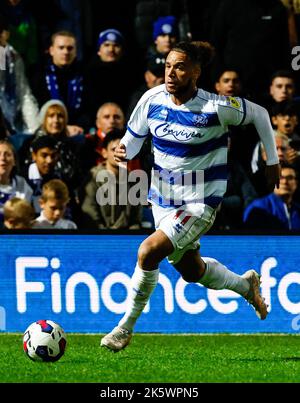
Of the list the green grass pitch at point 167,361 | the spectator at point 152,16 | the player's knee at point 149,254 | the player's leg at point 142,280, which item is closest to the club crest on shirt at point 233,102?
the player's leg at point 142,280

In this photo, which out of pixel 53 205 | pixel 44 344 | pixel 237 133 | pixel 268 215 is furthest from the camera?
pixel 237 133

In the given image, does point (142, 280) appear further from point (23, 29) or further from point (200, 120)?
point (23, 29)

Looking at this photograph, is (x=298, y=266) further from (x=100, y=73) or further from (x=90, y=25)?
(x=90, y=25)

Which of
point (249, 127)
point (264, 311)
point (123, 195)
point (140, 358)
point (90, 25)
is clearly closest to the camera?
point (140, 358)

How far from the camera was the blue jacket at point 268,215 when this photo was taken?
38.4ft

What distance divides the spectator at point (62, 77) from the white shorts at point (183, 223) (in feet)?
13.5

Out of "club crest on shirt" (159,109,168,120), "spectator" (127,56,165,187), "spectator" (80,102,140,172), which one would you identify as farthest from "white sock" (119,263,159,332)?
"spectator" (127,56,165,187)

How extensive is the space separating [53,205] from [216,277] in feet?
8.97

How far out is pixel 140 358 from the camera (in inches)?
351

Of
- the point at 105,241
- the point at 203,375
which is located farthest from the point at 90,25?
the point at 203,375

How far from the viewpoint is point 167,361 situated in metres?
8.73

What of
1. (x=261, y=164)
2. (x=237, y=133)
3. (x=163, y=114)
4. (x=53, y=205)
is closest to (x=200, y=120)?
(x=163, y=114)

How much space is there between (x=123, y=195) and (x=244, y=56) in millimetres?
2694

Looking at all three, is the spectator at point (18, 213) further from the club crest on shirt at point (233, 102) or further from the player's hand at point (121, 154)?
the club crest on shirt at point (233, 102)
